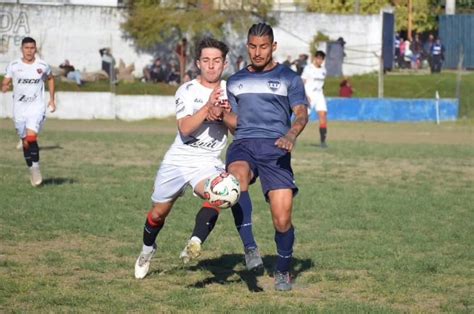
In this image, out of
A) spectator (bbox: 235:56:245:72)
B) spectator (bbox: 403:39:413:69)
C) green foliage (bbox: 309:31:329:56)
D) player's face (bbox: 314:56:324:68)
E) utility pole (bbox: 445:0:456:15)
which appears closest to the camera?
player's face (bbox: 314:56:324:68)

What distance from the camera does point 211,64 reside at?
873cm

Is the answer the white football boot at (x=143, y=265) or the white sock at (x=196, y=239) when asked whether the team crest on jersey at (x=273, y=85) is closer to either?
the white sock at (x=196, y=239)

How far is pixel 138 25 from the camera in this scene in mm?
45906

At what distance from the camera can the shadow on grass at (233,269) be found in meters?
9.03

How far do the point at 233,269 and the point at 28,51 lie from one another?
7.40 metres

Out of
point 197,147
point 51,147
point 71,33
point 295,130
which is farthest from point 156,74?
point 295,130

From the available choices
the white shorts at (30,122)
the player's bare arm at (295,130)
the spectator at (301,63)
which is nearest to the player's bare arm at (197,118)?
the player's bare arm at (295,130)

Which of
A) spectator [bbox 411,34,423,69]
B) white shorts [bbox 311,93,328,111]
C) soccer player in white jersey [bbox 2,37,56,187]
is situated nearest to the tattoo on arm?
soccer player in white jersey [bbox 2,37,56,187]

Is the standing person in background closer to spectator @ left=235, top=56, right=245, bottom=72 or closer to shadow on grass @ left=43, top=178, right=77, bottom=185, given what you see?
shadow on grass @ left=43, top=178, right=77, bottom=185

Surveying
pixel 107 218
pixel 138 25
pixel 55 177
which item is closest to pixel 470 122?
pixel 138 25

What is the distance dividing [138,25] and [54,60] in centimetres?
385

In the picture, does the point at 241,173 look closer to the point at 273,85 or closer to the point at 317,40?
the point at 273,85

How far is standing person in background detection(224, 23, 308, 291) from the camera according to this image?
8.51m

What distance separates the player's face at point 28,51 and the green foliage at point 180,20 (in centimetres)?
2912
